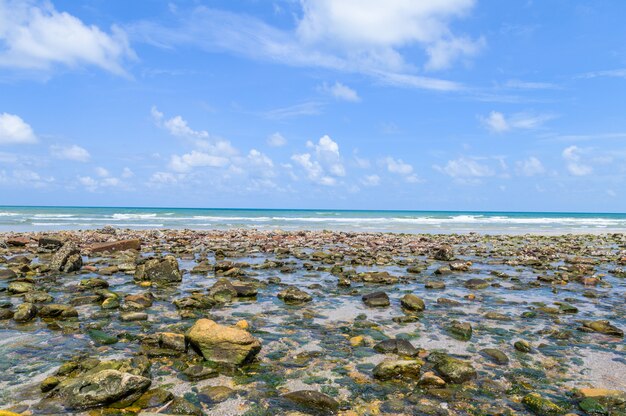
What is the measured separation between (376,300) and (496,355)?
376cm

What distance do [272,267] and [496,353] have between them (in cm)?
1035

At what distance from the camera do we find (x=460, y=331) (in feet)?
24.6

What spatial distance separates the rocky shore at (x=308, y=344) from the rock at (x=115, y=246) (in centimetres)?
559

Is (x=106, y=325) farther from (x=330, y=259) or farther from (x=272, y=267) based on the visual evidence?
(x=330, y=259)

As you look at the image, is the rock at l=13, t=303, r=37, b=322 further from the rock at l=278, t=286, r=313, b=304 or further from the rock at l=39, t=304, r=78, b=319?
the rock at l=278, t=286, r=313, b=304

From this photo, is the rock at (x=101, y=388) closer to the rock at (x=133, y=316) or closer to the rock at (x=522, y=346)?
the rock at (x=133, y=316)

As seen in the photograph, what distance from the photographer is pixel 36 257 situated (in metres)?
18.0

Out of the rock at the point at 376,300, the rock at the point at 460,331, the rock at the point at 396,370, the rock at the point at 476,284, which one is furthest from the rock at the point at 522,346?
the rock at the point at 476,284

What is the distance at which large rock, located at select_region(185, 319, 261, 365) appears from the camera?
19.5ft

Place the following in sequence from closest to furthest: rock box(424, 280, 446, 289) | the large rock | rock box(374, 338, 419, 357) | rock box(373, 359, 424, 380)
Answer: rock box(373, 359, 424, 380) < the large rock < rock box(374, 338, 419, 357) < rock box(424, 280, 446, 289)

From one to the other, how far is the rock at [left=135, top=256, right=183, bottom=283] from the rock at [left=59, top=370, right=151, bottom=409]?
7.53 m

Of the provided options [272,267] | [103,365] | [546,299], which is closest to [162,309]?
[103,365]

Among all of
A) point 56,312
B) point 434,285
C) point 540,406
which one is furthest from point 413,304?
point 56,312

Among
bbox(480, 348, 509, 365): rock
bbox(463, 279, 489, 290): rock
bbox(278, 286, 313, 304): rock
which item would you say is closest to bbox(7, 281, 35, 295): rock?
bbox(278, 286, 313, 304): rock
